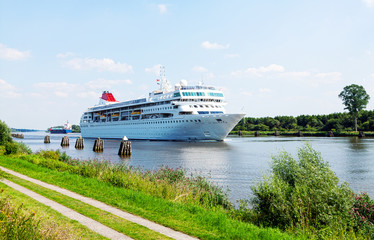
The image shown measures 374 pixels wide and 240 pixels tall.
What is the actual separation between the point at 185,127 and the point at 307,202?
51.6 metres

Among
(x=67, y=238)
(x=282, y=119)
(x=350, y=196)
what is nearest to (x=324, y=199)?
(x=350, y=196)

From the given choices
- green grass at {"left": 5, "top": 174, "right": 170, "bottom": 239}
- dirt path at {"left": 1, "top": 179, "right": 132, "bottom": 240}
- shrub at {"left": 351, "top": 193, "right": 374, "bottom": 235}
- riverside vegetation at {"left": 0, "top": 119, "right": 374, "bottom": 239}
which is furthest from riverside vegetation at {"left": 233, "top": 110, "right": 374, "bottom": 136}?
dirt path at {"left": 1, "top": 179, "right": 132, "bottom": 240}

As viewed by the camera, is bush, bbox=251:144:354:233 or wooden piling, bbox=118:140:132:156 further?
wooden piling, bbox=118:140:132:156

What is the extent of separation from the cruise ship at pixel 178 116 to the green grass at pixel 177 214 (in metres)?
44.6

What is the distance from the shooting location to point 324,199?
1130cm

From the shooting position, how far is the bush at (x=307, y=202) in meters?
10.6

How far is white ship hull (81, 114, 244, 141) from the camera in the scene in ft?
193

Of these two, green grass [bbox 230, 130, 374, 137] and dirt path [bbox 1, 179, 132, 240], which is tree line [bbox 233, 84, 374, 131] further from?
dirt path [bbox 1, 179, 132, 240]

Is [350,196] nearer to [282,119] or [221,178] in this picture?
[221,178]

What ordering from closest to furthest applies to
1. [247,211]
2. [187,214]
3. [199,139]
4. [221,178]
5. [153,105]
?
[187,214] → [247,211] → [221,178] → [199,139] → [153,105]

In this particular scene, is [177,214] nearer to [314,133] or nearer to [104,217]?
[104,217]

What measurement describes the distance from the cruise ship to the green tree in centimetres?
5170

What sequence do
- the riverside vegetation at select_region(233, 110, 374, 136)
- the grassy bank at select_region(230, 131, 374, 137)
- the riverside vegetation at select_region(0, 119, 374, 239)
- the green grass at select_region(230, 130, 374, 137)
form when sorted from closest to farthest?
the riverside vegetation at select_region(0, 119, 374, 239)
the green grass at select_region(230, 130, 374, 137)
the grassy bank at select_region(230, 131, 374, 137)
the riverside vegetation at select_region(233, 110, 374, 136)

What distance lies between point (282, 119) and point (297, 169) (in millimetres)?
118820
